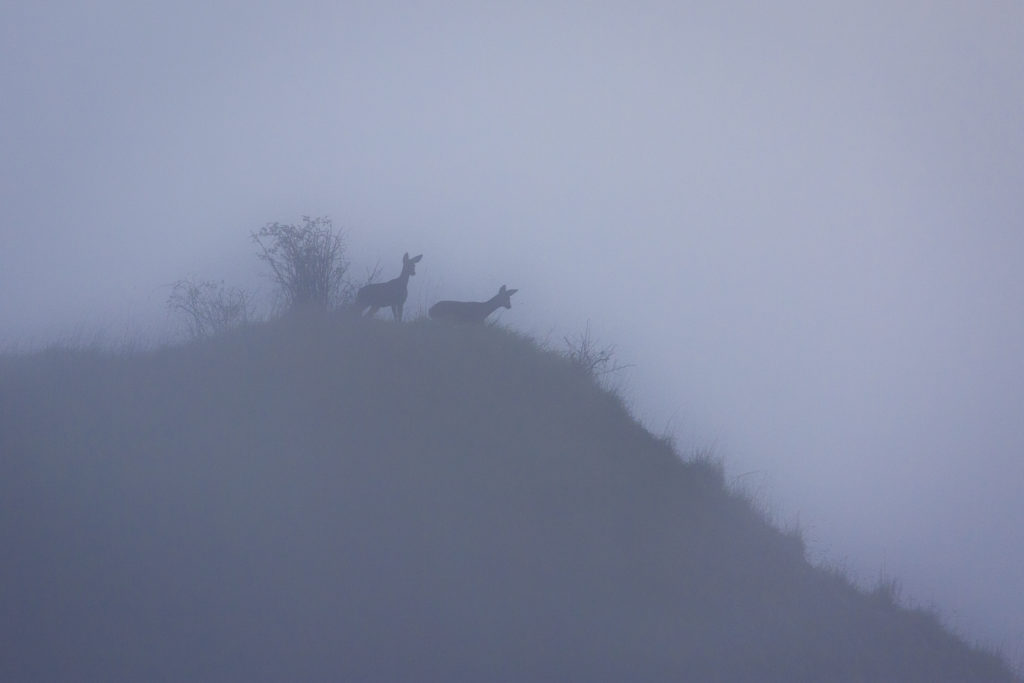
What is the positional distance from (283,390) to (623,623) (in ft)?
19.1

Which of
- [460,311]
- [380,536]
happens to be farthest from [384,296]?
[380,536]

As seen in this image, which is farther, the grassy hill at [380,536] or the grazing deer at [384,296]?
the grazing deer at [384,296]

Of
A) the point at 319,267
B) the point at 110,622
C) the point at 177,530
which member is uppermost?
the point at 319,267

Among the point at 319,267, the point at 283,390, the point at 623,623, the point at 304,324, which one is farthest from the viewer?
the point at 319,267

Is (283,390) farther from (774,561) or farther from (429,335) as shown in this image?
(774,561)

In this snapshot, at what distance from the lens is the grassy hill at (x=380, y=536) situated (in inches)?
380

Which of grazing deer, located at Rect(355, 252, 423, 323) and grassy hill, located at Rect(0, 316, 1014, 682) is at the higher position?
grazing deer, located at Rect(355, 252, 423, 323)

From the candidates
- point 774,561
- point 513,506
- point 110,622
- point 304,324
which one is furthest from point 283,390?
point 774,561

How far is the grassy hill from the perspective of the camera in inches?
380

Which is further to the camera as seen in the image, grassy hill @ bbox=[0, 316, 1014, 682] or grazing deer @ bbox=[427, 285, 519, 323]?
grazing deer @ bbox=[427, 285, 519, 323]

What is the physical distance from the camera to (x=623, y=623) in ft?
38.2

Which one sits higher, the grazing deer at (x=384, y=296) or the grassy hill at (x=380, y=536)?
the grazing deer at (x=384, y=296)

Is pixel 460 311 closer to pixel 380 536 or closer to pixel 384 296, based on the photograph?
pixel 384 296

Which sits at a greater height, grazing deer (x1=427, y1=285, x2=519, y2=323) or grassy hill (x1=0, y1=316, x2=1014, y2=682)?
grazing deer (x1=427, y1=285, x2=519, y2=323)
